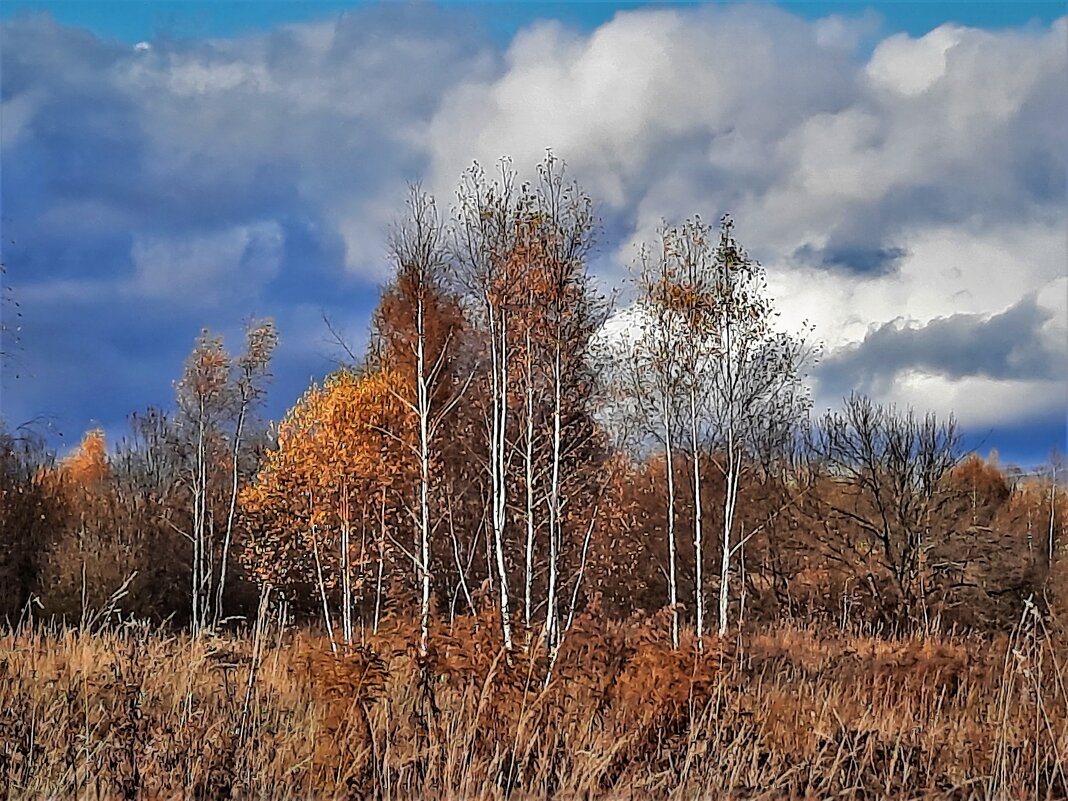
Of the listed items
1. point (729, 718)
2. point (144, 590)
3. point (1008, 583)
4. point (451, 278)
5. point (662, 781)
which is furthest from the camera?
point (144, 590)

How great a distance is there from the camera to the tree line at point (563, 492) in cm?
2066

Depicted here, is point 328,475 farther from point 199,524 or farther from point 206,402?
point 206,402

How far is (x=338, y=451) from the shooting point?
929 inches

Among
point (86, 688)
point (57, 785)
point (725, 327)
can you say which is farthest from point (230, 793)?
point (725, 327)

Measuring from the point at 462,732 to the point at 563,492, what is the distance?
15.9 m

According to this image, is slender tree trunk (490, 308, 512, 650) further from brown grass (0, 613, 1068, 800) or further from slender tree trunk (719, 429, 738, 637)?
brown grass (0, 613, 1068, 800)

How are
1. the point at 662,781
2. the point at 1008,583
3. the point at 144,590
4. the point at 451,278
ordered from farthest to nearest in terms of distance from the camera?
the point at 144,590, the point at 1008,583, the point at 451,278, the point at 662,781

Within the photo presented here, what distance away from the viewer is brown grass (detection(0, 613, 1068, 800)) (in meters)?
4.96

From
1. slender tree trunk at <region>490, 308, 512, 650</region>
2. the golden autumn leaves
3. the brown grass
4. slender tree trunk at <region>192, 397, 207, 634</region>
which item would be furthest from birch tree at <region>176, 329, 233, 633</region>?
the brown grass

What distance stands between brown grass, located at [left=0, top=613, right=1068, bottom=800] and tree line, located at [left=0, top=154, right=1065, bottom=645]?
40.3ft

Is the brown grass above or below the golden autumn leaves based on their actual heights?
below

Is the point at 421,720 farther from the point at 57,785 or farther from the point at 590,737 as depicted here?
the point at 57,785

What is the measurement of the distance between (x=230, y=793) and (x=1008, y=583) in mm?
21869

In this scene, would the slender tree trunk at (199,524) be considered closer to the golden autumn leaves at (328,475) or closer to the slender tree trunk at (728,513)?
the golden autumn leaves at (328,475)
